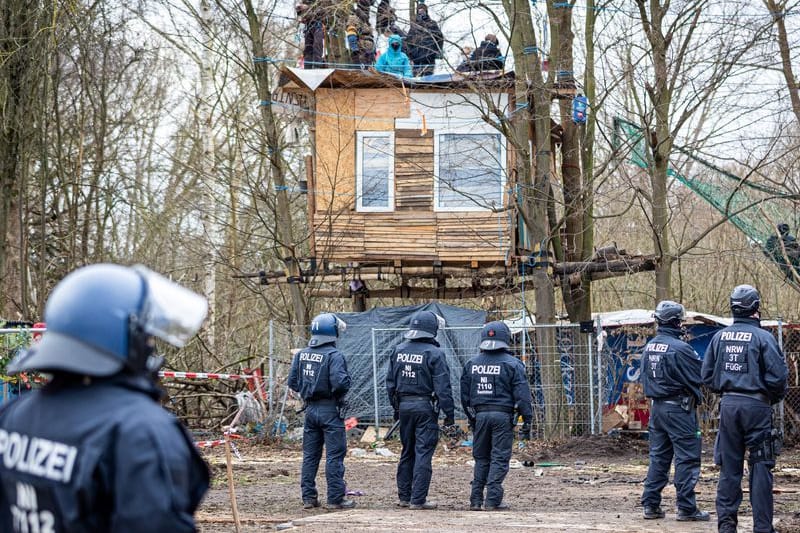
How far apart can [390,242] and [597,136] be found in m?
8.04

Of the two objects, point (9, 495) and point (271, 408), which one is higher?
point (9, 495)

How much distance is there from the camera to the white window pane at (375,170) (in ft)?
76.0

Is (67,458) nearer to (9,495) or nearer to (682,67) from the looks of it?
(9,495)

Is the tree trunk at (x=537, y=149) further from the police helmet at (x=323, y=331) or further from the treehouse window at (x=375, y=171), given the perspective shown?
the police helmet at (x=323, y=331)

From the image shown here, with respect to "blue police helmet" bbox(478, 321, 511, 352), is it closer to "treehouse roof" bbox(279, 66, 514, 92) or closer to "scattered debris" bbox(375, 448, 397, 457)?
"scattered debris" bbox(375, 448, 397, 457)

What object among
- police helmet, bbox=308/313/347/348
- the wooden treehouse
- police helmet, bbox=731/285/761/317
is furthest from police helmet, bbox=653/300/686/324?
the wooden treehouse

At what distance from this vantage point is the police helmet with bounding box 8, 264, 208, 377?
10.7ft

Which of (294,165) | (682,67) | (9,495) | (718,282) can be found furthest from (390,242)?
(9,495)

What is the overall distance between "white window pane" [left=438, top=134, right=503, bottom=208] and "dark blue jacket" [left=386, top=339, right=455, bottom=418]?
1095 cm

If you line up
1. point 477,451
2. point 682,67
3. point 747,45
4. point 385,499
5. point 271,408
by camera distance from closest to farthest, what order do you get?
point 477,451 < point 385,499 < point 747,45 < point 682,67 < point 271,408

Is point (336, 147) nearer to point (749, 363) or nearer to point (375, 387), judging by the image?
point (375, 387)

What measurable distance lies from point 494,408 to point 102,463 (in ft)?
30.1

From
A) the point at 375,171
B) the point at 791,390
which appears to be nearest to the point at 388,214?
the point at 375,171

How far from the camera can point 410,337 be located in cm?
1261
